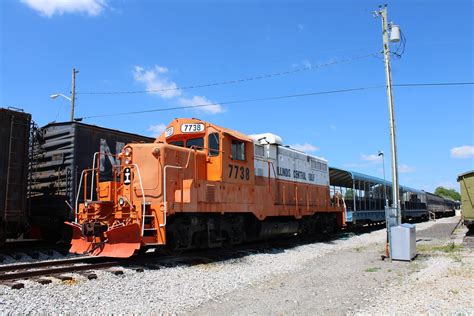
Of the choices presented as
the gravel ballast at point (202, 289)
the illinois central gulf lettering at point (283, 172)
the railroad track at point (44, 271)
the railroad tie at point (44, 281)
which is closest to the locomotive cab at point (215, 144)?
the gravel ballast at point (202, 289)

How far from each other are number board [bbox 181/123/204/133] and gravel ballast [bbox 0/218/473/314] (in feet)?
11.9

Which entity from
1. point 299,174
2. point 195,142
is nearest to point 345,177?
point 299,174

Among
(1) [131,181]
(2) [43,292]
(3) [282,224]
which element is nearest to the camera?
(2) [43,292]

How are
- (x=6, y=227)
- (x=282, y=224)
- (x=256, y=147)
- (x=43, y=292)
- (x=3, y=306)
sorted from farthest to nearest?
(x=282, y=224), (x=256, y=147), (x=6, y=227), (x=43, y=292), (x=3, y=306)

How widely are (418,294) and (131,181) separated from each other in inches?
260

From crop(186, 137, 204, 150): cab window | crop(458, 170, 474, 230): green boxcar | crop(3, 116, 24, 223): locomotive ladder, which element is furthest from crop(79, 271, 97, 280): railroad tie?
crop(458, 170, 474, 230): green boxcar

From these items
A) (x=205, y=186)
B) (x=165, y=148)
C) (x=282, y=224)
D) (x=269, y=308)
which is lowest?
(x=269, y=308)

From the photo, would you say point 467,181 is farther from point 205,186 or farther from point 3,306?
point 3,306

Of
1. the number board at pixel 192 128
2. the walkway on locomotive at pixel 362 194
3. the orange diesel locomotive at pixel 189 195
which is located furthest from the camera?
the walkway on locomotive at pixel 362 194

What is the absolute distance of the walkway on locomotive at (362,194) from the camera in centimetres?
2262

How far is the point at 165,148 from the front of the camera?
34.3ft

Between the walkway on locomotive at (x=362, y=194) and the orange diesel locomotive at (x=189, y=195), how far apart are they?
7.84m

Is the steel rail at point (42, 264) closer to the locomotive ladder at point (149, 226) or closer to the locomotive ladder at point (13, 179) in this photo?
the locomotive ladder at point (149, 226)

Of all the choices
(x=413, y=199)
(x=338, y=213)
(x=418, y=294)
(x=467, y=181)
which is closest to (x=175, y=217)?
(x=418, y=294)
